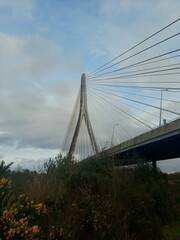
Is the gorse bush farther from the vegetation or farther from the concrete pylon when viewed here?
the concrete pylon

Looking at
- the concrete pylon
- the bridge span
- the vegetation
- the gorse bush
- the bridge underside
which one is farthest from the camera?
the concrete pylon

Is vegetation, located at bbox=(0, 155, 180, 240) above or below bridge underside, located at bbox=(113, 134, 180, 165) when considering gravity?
below

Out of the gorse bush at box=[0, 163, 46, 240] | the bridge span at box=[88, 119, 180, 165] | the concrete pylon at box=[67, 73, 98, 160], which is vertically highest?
the concrete pylon at box=[67, 73, 98, 160]

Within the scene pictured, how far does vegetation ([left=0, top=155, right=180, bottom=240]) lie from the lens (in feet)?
39.3

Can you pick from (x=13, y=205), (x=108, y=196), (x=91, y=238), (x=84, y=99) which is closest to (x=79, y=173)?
(x=108, y=196)

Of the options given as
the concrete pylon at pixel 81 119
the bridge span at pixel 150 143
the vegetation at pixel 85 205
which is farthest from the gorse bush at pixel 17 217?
the concrete pylon at pixel 81 119

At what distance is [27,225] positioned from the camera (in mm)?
11273

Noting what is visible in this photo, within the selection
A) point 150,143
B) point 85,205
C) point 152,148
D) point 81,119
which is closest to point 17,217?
point 85,205

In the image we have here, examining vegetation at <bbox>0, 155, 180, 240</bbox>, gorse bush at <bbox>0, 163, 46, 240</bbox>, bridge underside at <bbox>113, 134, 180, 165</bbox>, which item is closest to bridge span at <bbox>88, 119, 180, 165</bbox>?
bridge underside at <bbox>113, 134, 180, 165</bbox>

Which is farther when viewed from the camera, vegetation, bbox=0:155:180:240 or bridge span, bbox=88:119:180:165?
bridge span, bbox=88:119:180:165

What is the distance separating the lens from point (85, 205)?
16609mm

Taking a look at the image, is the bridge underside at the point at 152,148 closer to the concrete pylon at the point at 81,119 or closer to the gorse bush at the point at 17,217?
the concrete pylon at the point at 81,119

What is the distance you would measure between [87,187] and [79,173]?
1.97 metres

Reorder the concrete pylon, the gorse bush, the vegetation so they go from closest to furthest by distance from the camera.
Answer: the gorse bush
the vegetation
the concrete pylon
